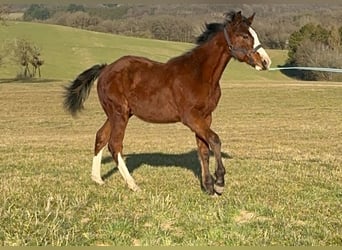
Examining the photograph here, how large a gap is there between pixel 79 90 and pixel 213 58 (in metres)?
2.90

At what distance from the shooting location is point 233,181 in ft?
30.2

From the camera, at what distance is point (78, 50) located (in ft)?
271

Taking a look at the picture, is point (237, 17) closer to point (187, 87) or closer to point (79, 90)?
point (187, 87)

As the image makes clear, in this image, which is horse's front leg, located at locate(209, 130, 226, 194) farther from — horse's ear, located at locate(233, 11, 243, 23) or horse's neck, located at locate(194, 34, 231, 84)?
horse's ear, located at locate(233, 11, 243, 23)

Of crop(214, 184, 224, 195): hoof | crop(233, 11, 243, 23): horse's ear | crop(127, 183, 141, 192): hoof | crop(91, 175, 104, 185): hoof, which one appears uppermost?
crop(233, 11, 243, 23): horse's ear

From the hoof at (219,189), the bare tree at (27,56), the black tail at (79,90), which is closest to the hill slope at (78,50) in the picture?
the bare tree at (27,56)

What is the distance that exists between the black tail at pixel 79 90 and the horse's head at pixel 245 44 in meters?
2.83

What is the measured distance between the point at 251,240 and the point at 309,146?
37.0 feet

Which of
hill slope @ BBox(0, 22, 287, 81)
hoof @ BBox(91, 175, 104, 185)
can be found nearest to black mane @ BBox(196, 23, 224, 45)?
hoof @ BBox(91, 175, 104, 185)

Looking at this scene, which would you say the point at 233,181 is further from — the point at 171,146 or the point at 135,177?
the point at 171,146

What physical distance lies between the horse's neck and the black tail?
2.34m

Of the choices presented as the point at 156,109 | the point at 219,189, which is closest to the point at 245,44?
the point at 156,109

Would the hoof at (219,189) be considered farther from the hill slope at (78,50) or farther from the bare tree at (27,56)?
the hill slope at (78,50)

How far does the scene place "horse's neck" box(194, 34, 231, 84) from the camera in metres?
8.23
